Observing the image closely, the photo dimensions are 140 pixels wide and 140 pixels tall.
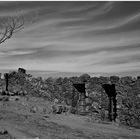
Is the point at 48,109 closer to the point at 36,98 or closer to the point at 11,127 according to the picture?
the point at 36,98

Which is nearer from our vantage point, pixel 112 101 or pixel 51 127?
pixel 51 127

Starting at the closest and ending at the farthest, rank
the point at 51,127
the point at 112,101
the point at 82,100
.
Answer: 1. the point at 51,127
2. the point at 112,101
3. the point at 82,100

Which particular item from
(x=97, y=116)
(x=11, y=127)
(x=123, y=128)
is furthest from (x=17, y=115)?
(x=123, y=128)

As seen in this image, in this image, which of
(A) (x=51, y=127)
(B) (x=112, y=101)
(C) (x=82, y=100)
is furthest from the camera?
(C) (x=82, y=100)

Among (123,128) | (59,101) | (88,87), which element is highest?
(88,87)

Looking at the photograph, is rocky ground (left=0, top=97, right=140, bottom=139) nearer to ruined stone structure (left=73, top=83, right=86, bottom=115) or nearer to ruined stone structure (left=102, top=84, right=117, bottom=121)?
ruined stone structure (left=73, top=83, right=86, bottom=115)

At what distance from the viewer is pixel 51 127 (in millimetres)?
9445

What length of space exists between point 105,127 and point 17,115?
4315 millimetres

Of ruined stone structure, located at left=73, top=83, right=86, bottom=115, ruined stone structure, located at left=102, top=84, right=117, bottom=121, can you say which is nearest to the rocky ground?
ruined stone structure, located at left=73, top=83, right=86, bottom=115

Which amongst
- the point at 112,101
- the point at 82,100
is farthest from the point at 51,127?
the point at 82,100

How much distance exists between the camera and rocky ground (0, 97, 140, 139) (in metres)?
8.29

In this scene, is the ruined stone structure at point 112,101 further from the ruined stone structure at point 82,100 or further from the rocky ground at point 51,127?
the ruined stone structure at point 82,100

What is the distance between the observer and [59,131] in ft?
29.1

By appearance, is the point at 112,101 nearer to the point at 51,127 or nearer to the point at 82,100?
the point at 82,100
